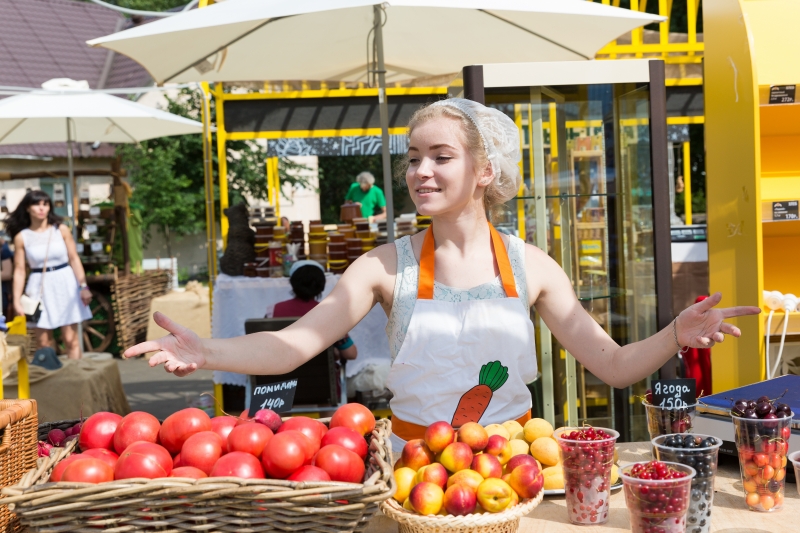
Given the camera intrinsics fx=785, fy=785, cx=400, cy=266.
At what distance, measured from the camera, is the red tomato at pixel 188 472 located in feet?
4.61

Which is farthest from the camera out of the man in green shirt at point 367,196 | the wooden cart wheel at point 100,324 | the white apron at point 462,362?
the man in green shirt at point 367,196

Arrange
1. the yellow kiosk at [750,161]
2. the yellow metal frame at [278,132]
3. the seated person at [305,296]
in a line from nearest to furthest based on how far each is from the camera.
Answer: the yellow kiosk at [750,161]
the seated person at [305,296]
the yellow metal frame at [278,132]

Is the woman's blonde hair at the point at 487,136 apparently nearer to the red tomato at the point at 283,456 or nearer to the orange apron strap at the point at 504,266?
the orange apron strap at the point at 504,266

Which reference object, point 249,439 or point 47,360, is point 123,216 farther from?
point 249,439

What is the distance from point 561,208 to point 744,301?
34.7 inches

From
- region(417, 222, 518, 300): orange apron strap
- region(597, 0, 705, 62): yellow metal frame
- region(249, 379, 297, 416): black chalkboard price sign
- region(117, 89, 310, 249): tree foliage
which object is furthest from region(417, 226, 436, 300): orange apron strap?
region(117, 89, 310, 249): tree foliage

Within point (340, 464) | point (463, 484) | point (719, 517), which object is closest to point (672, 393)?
point (719, 517)

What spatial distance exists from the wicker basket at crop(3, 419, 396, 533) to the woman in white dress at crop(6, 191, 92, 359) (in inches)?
251

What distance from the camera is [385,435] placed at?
66.1 inches

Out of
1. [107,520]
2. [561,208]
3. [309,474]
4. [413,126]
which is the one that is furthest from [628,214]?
[107,520]

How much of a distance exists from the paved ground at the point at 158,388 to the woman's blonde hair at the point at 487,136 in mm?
4786

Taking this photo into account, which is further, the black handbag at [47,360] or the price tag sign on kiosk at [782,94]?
the black handbag at [47,360]

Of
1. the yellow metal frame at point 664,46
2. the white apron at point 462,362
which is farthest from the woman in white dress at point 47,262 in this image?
the white apron at point 462,362

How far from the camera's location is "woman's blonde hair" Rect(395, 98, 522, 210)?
7.35 ft
